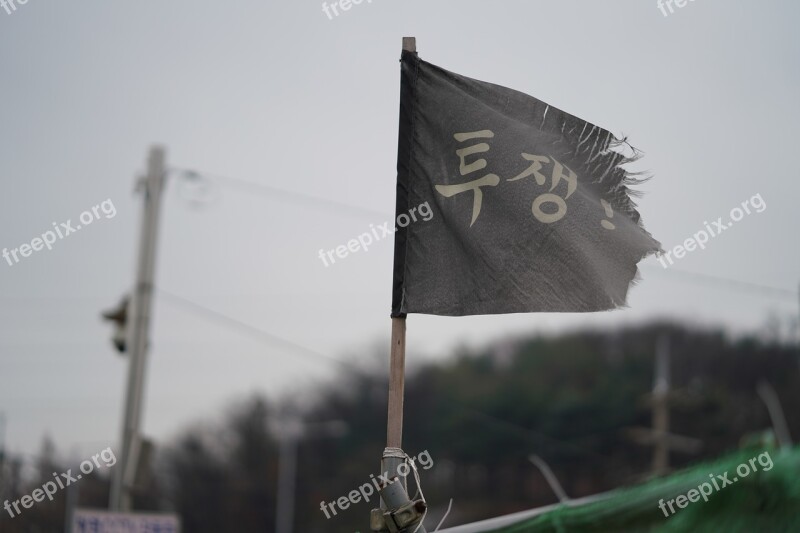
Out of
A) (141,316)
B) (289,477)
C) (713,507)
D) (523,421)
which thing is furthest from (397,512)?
(523,421)

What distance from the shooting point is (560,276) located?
534 cm

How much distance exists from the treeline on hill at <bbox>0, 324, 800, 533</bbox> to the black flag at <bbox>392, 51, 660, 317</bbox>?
143ft

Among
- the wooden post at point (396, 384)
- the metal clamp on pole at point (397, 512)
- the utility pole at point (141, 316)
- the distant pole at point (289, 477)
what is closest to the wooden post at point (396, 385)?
the wooden post at point (396, 384)

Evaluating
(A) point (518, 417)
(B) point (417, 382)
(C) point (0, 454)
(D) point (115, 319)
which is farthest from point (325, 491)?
(D) point (115, 319)

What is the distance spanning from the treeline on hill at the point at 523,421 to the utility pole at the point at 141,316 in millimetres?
38133

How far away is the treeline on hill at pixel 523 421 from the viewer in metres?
50.5

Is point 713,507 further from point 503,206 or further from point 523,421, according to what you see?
point 523,421

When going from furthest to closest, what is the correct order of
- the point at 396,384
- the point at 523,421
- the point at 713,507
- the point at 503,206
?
the point at 523,421 → the point at 503,206 → the point at 713,507 → the point at 396,384

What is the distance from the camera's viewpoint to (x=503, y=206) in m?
5.40

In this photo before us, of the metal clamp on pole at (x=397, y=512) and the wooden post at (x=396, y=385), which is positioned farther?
the wooden post at (x=396, y=385)

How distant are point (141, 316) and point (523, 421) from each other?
43.2 metres

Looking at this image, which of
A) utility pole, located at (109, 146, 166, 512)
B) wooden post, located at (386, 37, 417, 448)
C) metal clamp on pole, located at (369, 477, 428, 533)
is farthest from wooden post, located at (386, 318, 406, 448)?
utility pole, located at (109, 146, 166, 512)

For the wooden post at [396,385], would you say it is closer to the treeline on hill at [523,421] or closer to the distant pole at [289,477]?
the treeline on hill at [523,421]

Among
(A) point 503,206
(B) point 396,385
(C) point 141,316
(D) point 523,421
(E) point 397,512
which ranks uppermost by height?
(D) point 523,421
